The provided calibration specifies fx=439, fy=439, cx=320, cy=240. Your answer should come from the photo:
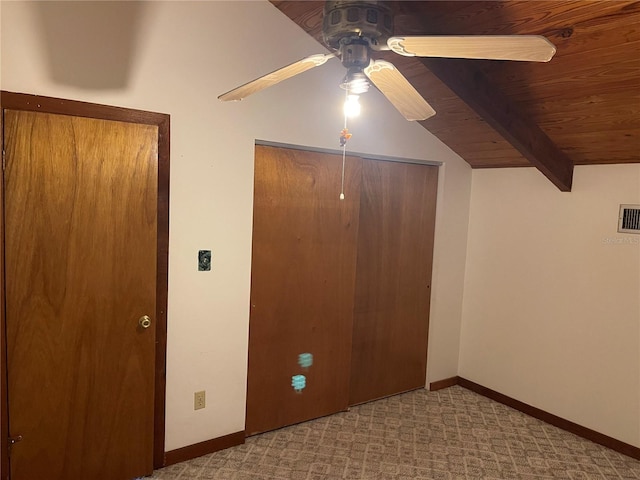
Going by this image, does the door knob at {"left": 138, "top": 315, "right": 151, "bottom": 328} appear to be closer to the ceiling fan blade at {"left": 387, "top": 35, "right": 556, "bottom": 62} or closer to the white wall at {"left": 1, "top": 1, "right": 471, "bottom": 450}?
the white wall at {"left": 1, "top": 1, "right": 471, "bottom": 450}

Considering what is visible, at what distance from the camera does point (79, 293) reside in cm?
209

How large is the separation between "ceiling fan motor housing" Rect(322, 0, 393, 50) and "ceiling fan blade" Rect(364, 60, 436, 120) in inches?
2.9

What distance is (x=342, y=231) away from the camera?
10.0 ft

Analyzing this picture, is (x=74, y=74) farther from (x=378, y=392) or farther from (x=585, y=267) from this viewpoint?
(x=585, y=267)

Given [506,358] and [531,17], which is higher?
[531,17]

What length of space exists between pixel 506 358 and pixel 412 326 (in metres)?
0.75

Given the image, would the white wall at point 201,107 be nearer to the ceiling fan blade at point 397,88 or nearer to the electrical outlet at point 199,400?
the electrical outlet at point 199,400

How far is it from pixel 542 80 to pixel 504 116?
300 mm

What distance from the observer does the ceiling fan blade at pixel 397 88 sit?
1.42 metres

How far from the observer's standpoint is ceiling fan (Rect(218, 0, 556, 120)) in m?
1.21

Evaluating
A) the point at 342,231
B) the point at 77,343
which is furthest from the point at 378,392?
the point at 77,343

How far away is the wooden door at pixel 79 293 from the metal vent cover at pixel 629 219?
2.80 m

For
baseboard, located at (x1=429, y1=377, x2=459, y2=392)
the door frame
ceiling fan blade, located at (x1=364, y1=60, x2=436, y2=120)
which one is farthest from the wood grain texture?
baseboard, located at (x1=429, y1=377, x2=459, y2=392)

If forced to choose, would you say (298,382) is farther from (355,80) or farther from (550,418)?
(355,80)
